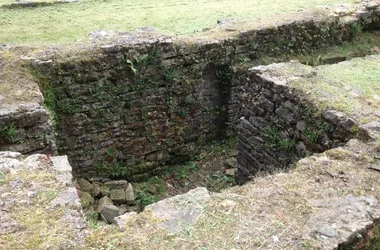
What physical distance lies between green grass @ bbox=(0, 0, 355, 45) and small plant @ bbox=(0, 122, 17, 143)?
16.8 feet

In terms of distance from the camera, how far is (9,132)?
17.7 feet

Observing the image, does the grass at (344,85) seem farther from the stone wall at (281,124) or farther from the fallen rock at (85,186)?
the fallen rock at (85,186)

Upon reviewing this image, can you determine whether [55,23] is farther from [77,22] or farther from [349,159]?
[349,159]

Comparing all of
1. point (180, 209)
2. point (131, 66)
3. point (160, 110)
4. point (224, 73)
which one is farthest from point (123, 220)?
point (224, 73)

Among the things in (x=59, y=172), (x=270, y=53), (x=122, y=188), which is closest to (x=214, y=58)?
(x=270, y=53)

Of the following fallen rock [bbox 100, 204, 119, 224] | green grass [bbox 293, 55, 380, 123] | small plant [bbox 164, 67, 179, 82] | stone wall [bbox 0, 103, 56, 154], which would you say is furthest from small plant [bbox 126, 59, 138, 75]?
green grass [bbox 293, 55, 380, 123]

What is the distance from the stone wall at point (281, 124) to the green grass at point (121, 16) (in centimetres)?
455

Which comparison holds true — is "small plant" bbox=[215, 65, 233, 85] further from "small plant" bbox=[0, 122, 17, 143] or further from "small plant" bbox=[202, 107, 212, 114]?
"small plant" bbox=[0, 122, 17, 143]

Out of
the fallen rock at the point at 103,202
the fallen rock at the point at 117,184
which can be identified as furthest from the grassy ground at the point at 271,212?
the fallen rock at the point at 117,184

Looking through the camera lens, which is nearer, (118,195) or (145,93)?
(118,195)

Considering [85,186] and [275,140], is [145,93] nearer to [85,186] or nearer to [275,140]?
[85,186]

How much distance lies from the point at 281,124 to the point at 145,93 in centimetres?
273

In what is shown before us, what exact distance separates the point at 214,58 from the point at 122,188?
3066 mm

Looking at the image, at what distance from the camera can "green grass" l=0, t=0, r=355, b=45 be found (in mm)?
10742
